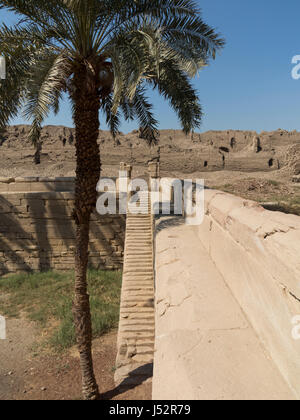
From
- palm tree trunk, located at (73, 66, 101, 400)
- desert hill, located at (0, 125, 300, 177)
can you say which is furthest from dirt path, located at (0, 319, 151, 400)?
desert hill, located at (0, 125, 300, 177)

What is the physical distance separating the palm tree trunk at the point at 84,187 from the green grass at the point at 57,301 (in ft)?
5.64

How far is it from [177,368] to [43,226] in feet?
28.9

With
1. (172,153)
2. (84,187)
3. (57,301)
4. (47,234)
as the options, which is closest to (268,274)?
(84,187)

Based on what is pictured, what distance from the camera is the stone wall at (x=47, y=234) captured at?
9.21 meters

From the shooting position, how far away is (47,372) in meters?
5.21

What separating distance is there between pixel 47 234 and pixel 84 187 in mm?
5708

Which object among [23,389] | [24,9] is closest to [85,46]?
[24,9]

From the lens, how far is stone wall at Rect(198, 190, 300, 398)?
1131 mm

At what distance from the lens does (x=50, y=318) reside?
6.93 meters

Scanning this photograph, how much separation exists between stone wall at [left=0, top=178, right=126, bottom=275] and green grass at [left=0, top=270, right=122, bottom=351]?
0.47 m

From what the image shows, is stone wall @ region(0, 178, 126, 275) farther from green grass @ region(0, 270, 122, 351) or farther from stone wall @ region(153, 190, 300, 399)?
stone wall @ region(153, 190, 300, 399)

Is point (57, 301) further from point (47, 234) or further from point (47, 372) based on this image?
point (47, 234)

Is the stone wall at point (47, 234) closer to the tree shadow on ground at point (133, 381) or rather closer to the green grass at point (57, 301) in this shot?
the green grass at point (57, 301)

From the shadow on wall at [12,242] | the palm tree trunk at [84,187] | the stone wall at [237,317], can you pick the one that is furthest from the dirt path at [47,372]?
the shadow on wall at [12,242]
